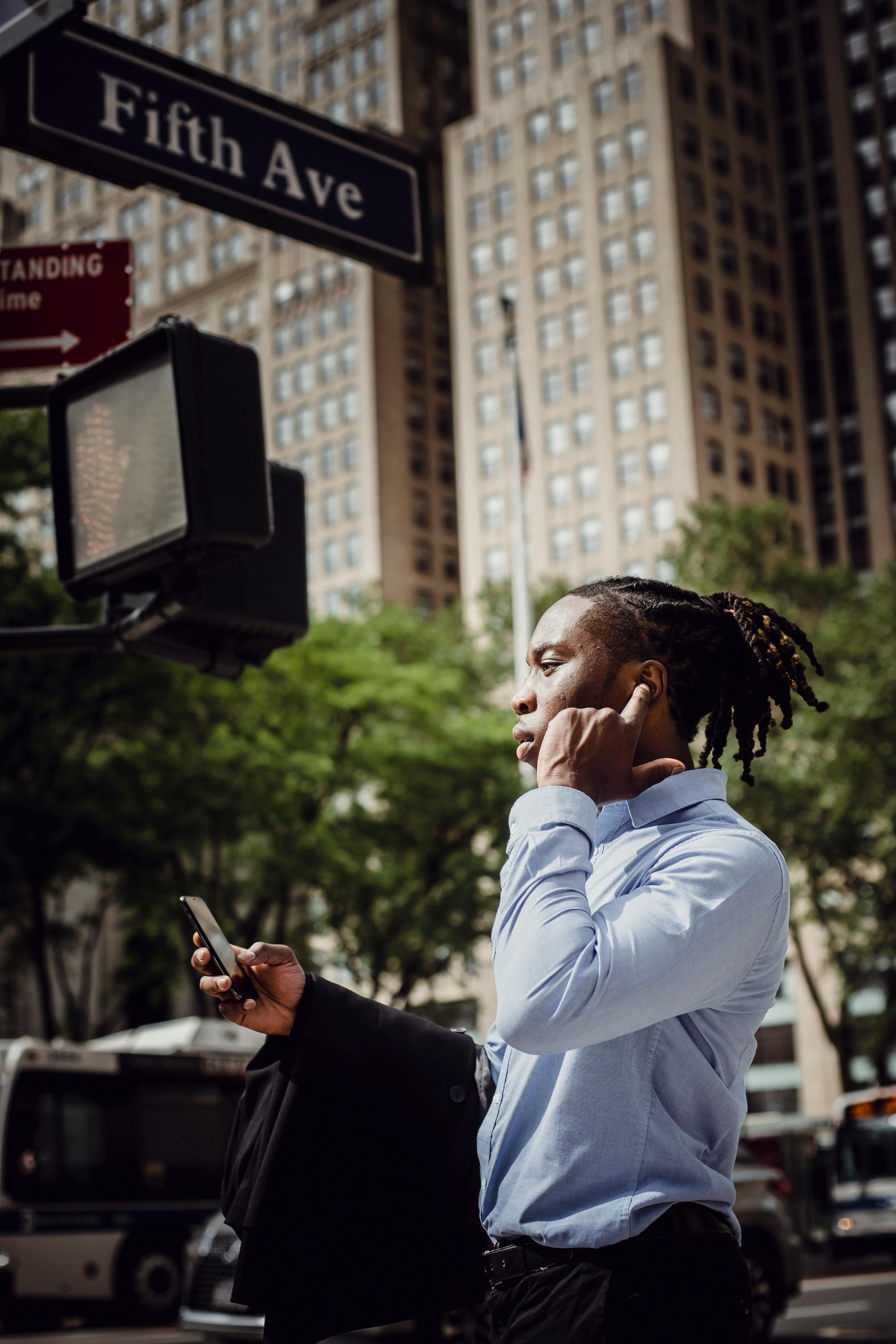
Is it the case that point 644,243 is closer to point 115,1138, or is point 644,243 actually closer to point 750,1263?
point 115,1138

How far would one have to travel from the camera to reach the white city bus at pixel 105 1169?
16578mm

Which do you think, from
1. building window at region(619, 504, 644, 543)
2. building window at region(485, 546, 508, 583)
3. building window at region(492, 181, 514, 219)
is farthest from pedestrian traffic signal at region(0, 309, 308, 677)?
building window at region(492, 181, 514, 219)

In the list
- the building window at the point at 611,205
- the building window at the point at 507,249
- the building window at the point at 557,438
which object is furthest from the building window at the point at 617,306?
the building window at the point at 507,249

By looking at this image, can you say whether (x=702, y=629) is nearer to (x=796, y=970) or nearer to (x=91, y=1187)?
(x=91, y=1187)

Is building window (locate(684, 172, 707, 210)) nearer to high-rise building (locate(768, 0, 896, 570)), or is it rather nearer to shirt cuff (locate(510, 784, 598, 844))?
high-rise building (locate(768, 0, 896, 570))

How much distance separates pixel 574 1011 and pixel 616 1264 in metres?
0.37

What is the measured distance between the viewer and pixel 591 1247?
6.56 ft

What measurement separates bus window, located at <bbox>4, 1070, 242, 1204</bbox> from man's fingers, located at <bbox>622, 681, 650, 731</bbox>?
54.7 ft

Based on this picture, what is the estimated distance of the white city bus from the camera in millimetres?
16578

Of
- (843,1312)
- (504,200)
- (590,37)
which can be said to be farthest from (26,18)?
(590,37)

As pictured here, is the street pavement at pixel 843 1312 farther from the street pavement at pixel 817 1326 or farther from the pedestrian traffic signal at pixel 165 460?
the pedestrian traffic signal at pixel 165 460

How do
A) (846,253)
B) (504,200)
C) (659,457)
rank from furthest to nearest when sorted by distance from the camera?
(846,253) < (504,200) < (659,457)

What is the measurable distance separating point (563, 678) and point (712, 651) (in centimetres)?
31

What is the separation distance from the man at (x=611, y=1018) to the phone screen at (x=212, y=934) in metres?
0.04
